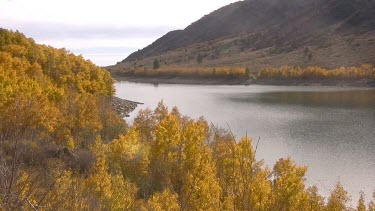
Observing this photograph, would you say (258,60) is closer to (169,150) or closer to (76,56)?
(76,56)

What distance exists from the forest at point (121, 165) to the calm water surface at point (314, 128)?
200 inches

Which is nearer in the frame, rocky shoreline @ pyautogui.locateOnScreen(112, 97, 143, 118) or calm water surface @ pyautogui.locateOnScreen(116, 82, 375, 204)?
calm water surface @ pyautogui.locateOnScreen(116, 82, 375, 204)

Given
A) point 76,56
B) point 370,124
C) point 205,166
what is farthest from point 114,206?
point 76,56

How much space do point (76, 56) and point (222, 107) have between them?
3071cm

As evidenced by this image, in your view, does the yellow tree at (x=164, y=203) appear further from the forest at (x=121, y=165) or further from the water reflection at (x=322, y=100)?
the water reflection at (x=322, y=100)

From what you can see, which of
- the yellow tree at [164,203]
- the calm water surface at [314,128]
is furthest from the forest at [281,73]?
the yellow tree at [164,203]

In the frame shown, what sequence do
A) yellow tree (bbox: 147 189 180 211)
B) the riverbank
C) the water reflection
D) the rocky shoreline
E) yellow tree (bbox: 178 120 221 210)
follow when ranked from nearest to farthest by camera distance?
yellow tree (bbox: 147 189 180 211) < yellow tree (bbox: 178 120 221 210) < the rocky shoreline < the water reflection < the riverbank

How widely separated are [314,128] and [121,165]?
132ft

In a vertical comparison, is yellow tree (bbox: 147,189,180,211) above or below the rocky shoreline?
above

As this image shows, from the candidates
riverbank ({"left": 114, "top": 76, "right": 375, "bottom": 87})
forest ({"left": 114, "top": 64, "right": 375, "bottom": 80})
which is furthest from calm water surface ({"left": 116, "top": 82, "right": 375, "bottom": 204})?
forest ({"left": 114, "top": 64, "right": 375, "bottom": 80})

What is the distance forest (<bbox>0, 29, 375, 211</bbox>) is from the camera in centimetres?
725

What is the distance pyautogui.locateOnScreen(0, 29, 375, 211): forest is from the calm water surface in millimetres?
5076

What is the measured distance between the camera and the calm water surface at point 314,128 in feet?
130

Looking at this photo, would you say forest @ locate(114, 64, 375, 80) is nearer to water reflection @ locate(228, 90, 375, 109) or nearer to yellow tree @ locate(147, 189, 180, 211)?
water reflection @ locate(228, 90, 375, 109)
